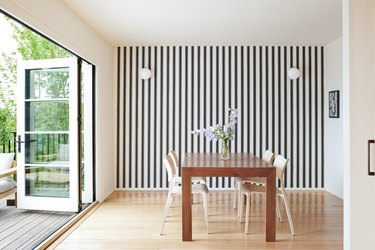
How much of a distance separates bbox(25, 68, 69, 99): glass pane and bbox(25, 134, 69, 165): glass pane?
533 millimetres

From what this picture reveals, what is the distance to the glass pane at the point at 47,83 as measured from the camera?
4332 millimetres

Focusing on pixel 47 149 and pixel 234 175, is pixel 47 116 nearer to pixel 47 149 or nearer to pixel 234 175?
pixel 47 149

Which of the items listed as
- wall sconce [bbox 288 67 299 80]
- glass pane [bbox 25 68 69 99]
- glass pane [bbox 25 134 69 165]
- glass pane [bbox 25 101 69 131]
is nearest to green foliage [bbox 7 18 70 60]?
glass pane [bbox 25 68 69 99]

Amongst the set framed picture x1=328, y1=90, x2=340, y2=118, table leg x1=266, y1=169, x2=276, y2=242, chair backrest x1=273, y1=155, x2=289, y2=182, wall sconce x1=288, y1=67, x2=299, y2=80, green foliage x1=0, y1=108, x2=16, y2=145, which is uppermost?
wall sconce x1=288, y1=67, x2=299, y2=80

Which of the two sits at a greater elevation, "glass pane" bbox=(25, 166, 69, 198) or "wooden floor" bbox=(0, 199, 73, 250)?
"glass pane" bbox=(25, 166, 69, 198)

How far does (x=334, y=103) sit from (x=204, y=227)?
314 cm

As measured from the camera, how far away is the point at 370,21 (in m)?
2.04

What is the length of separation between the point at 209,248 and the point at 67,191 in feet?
7.14

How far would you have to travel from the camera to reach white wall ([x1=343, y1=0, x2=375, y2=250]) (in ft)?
6.73

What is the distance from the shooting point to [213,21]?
4469 millimetres

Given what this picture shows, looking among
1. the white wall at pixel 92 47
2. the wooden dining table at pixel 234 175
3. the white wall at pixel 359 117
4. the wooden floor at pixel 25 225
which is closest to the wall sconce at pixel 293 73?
the wooden dining table at pixel 234 175

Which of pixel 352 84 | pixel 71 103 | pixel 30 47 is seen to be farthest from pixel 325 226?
pixel 30 47

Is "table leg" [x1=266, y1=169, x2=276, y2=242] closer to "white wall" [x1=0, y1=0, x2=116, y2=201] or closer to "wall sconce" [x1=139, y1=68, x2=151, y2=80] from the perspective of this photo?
"white wall" [x1=0, y1=0, x2=116, y2=201]

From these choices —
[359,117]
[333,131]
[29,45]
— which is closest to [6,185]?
[29,45]
